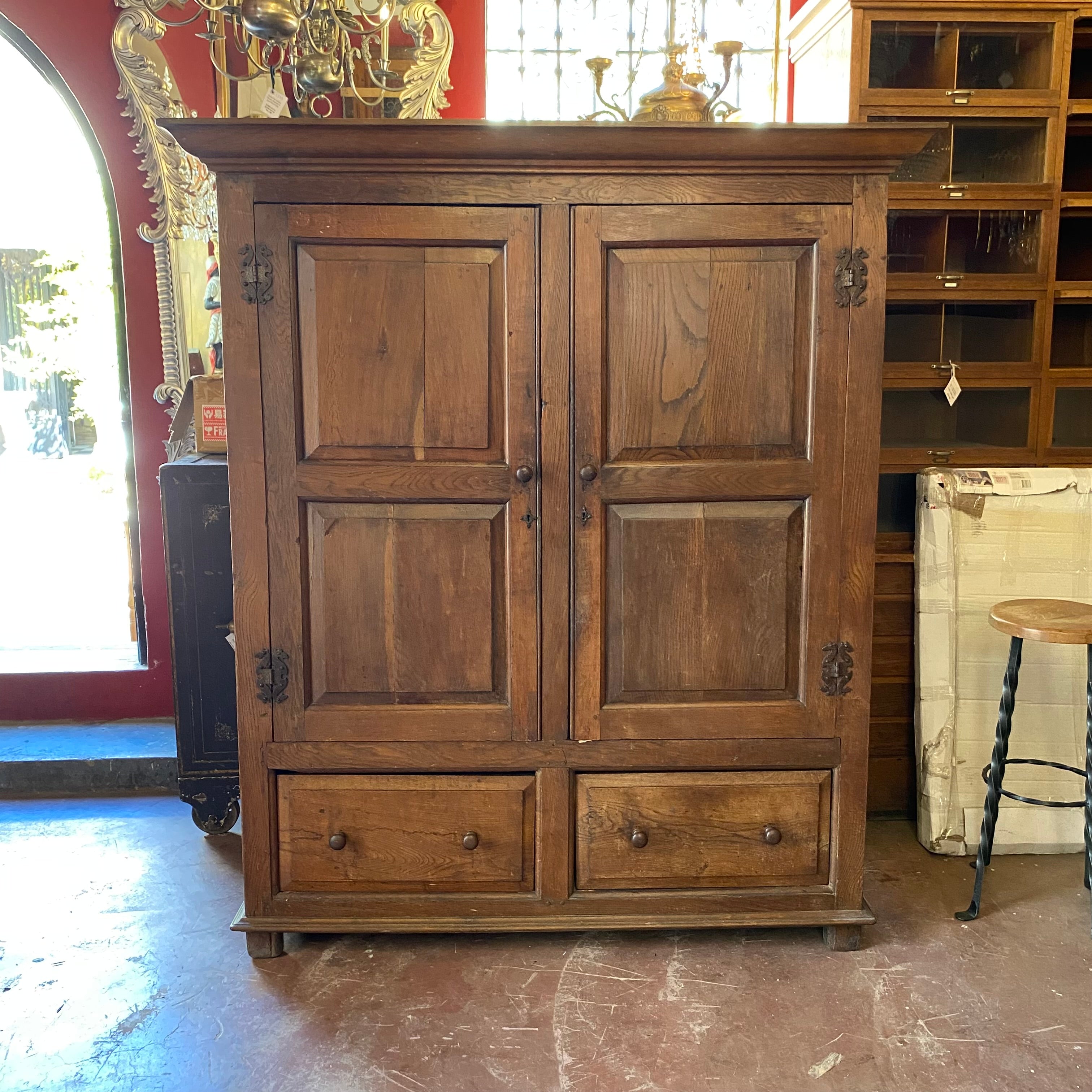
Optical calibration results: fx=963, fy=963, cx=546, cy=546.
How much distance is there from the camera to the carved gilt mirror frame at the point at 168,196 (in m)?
3.11

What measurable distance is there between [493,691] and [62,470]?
215 cm

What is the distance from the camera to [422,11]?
10.4 feet

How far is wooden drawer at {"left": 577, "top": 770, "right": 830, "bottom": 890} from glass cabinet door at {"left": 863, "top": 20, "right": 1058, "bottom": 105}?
6.36 feet

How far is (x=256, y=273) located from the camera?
2.09 m

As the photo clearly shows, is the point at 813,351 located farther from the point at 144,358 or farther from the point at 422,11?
the point at 144,358

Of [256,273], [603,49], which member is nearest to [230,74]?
[603,49]

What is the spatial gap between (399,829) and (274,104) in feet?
6.31

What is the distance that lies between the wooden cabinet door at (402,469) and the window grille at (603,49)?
153 cm

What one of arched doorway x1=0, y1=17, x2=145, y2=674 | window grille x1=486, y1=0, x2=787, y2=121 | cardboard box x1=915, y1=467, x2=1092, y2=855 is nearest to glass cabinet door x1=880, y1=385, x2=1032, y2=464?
cardboard box x1=915, y1=467, x2=1092, y2=855

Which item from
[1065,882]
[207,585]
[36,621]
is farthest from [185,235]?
[1065,882]

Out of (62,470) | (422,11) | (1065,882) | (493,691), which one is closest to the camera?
(493,691)

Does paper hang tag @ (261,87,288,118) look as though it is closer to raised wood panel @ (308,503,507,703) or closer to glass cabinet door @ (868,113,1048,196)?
raised wood panel @ (308,503,507,703)

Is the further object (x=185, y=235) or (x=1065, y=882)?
(x=185, y=235)

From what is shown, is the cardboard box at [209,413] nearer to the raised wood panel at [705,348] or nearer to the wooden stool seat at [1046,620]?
the raised wood panel at [705,348]
